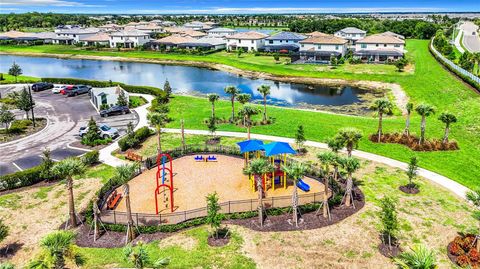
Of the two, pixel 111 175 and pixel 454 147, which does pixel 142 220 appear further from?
pixel 454 147

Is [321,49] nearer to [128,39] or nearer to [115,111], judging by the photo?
[115,111]

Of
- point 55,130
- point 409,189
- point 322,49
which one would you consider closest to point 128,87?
point 55,130

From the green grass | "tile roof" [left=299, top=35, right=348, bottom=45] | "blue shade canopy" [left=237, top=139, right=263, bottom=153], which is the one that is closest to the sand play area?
"blue shade canopy" [left=237, top=139, right=263, bottom=153]

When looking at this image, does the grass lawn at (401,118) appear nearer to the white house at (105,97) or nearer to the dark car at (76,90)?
the white house at (105,97)

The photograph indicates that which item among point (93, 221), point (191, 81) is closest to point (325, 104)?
point (191, 81)

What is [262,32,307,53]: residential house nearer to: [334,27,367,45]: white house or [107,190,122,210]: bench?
[334,27,367,45]: white house
